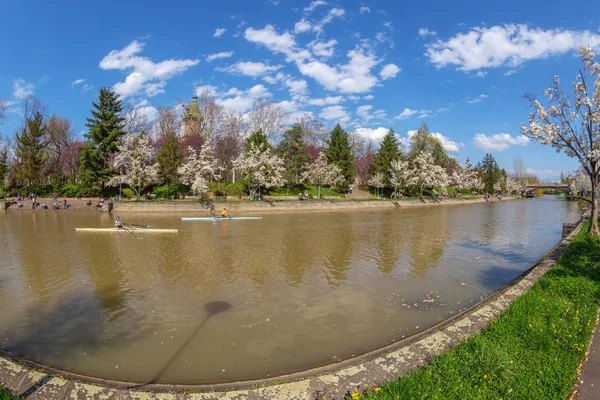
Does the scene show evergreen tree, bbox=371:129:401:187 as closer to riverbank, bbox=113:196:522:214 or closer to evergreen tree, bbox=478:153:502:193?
riverbank, bbox=113:196:522:214

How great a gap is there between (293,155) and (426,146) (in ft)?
124

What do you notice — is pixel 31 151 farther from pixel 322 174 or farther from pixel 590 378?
pixel 590 378

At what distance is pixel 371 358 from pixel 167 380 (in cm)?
359

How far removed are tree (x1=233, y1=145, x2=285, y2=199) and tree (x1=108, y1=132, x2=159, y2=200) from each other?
436 inches

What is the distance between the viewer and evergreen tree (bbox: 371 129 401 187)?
60.9 m

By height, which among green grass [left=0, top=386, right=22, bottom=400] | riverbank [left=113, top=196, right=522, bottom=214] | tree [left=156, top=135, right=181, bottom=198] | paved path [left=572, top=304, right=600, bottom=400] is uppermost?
tree [left=156, top=135, right=181, bottom=198]

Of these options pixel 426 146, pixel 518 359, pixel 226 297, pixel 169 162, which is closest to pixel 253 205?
pixel 169 162

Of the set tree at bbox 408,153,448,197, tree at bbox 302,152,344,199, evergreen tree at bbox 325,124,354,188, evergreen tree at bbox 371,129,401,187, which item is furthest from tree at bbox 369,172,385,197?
tree at bbox 302,152,344,199

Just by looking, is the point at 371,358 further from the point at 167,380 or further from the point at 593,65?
the point at 593,65

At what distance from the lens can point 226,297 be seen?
10.3 m

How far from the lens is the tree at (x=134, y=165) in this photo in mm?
41406

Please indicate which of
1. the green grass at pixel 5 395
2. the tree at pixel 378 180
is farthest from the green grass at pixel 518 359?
the tree at pixel 378 180

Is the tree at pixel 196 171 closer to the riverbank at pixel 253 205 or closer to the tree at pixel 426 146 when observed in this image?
the riverbank at pixel 253 205

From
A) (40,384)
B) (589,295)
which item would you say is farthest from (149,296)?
(589,295)
